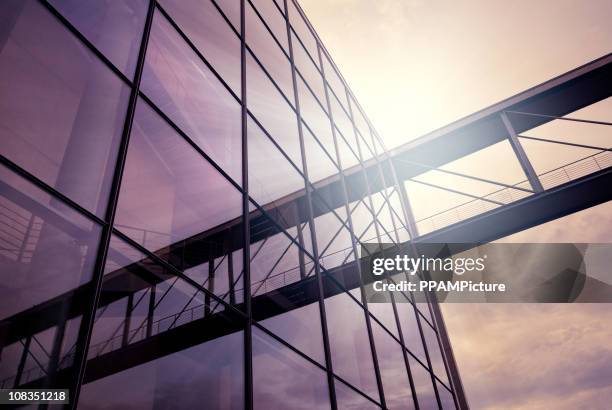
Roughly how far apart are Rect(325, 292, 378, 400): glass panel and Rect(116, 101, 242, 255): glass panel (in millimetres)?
3573

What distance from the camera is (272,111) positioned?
30.3 ft

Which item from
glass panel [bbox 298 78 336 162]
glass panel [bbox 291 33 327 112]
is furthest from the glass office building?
glass panel [bbox 291 33 327 112]

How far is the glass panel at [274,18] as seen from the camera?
1069 centimetres

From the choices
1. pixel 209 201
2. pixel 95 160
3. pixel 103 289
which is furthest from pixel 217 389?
pixel 95 160

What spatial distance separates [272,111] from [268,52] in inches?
74.3

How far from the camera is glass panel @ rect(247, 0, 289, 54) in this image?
10.7 meters

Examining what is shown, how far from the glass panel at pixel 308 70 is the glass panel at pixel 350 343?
6.60 metres

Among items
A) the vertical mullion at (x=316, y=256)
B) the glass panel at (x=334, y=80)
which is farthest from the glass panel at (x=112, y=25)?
the glass panel at (x=334, y=80)

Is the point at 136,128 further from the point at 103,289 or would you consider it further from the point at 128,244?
the point at 103,289

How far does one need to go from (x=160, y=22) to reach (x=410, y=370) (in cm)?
1070

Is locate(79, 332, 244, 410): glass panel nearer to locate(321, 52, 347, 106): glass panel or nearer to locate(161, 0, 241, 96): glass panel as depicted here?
locate(161, 0, 241, 96): glass panel

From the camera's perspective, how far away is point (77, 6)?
4820 millimetres

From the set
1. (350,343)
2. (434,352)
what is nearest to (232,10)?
(350,343)

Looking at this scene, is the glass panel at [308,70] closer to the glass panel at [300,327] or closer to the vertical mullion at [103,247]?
the glass panel at [300,327]
